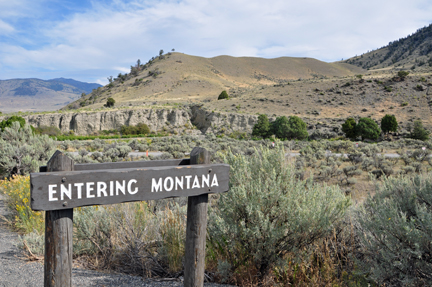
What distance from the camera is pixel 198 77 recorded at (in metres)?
85.8

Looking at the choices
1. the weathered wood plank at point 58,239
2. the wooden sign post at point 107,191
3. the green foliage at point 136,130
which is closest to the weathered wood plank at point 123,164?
the wooden sign post at point 107,191

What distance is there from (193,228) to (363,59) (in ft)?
489

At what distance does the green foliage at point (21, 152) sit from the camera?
9.73 m

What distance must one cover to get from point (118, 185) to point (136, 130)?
4172cm

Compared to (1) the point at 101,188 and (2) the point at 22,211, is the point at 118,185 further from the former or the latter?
(2) the point at 22,211

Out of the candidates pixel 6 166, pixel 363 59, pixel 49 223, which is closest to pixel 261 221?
pixel 49 223

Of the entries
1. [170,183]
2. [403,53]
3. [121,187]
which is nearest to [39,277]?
[121,187]

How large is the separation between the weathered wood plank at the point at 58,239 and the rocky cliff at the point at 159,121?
38392mm

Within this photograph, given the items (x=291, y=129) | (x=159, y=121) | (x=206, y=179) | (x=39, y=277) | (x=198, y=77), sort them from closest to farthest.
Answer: (x=206, y=179), (x=39, y=277), (x=291, y=129), (x=159, y=121), (x=198, y=77)

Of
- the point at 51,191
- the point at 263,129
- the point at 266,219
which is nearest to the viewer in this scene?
the point at 51,191

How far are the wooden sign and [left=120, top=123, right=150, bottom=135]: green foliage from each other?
41.0 m

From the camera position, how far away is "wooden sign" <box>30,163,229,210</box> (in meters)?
2.16

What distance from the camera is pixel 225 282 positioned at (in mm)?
3652

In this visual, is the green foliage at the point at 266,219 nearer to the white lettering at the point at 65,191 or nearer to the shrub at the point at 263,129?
the white lettering at the point at 65,191
